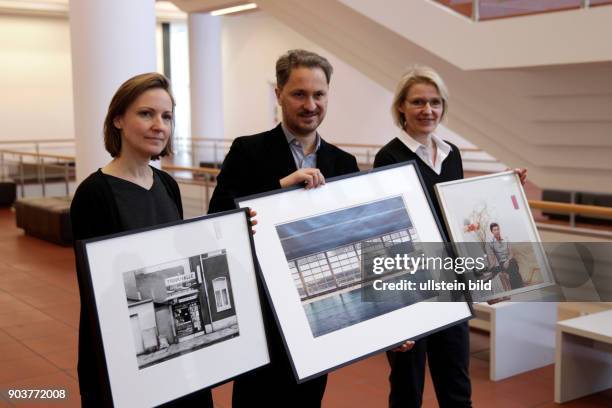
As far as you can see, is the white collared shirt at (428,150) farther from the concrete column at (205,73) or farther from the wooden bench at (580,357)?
the concrete column at (205,73)

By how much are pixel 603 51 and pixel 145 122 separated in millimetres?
4589

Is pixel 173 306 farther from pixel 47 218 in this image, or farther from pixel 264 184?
pixel 47 218

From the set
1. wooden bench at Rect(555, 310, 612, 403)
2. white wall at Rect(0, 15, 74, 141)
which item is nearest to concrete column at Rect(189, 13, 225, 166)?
white wall at Rect(0, 15, 74, 141)

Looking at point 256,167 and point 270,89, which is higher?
point 270,89

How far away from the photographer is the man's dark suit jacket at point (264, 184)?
8.10 feet

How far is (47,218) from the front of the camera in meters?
9.48

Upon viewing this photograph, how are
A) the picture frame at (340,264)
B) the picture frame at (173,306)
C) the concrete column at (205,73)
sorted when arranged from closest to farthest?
the picture frame at (173,306), the picture frame at (340,264), the concrete column at (205,73)

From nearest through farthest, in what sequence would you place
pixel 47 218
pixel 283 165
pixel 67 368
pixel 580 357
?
pixel 283 165
pixel 580 357
pixel 67 368
pixel 47 218

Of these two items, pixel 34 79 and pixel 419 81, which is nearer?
pixel 419 81

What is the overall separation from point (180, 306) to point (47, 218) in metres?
8.18

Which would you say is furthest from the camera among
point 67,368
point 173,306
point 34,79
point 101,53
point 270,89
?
point 270,89

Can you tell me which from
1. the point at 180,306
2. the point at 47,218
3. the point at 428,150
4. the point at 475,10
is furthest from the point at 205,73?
the point at 180,306

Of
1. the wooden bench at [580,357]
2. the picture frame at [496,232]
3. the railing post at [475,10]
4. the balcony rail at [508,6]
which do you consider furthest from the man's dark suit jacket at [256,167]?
the railing post at [475,10]

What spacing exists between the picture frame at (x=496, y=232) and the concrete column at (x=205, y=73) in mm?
13251
